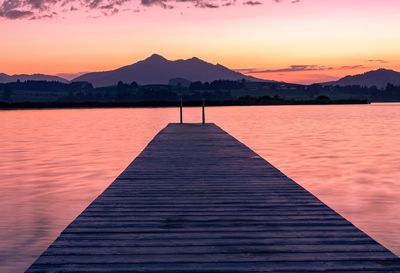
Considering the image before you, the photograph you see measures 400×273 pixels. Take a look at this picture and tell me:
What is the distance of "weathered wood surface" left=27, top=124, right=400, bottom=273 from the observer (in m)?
5.46

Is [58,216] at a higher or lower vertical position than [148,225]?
lower

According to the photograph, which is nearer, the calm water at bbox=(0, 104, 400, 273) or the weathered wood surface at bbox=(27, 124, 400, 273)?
the weathered wood surface at bbox=(27, 124, 400, 273)

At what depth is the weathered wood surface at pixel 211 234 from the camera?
17.9ft

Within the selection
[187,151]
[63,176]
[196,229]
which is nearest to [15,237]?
[196,229]

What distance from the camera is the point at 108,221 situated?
24.7 ft

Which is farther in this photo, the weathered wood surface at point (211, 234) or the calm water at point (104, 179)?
the calm water at point (104, 179)

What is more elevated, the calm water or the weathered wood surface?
the weathered wood surface

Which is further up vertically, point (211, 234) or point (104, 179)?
point (211, 234)

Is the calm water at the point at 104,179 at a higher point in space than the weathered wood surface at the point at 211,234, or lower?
lower

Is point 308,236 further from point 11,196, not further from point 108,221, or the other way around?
point 11,196

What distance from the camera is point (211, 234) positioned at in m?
6.69

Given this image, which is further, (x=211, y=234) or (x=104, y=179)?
(x=104, y=179)

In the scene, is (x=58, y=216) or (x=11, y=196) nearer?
(x=58, y=216)

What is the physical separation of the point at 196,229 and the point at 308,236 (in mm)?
1363
